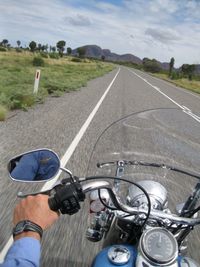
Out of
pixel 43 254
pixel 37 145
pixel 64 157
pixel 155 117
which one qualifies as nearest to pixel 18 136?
pixel 37 145

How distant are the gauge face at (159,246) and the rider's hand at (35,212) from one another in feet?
1.37

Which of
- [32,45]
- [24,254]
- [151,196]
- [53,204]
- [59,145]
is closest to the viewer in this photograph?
[24,254]

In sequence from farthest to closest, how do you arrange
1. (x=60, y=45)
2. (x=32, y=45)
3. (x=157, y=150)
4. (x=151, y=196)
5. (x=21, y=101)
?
(x=60, y=45), (x=32, y=45), (x=21, y=101), (x=157, y=150), (x=151, y=196)

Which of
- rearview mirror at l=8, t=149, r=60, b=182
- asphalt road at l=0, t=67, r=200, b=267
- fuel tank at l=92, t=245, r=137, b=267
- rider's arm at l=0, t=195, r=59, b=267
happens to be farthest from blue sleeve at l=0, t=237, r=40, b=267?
asphalt road at l=0, t=67, r=200, b=267

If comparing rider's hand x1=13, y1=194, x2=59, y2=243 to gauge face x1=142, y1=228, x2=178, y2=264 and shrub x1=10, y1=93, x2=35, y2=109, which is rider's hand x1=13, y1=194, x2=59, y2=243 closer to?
gauge face x1=142, y1=228, x2=178, y2=264

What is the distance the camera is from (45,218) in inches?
64.4

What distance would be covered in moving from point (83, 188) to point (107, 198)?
1.25 feet

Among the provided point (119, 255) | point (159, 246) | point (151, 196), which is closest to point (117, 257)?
point (119, 255)

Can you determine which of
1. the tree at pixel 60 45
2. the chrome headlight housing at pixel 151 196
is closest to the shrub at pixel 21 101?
the chrome headlight housing at pixel 151 196

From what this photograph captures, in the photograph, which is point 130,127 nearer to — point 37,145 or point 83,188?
point 83,188

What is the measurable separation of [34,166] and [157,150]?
1.16 metres

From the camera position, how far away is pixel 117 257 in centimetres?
175

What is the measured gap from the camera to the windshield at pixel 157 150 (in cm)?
249

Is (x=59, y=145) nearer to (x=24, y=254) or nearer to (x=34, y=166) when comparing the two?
(x=34, y=166)
